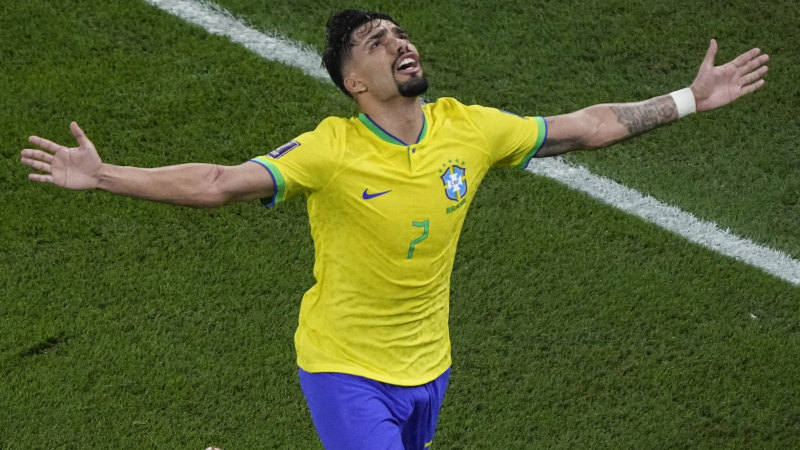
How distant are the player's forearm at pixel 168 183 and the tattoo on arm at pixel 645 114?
1.71 meters

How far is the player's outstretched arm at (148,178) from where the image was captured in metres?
4.46

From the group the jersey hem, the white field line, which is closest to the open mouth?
the jersey hem

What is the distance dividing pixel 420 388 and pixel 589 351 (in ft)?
6.47

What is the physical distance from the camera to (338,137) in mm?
4832

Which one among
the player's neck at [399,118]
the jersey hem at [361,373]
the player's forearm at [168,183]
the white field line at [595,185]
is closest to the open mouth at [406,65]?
the player's neck at [399,118]

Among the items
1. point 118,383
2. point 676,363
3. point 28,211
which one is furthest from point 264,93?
point 676,363

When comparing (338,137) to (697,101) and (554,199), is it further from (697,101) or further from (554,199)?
(554,199)

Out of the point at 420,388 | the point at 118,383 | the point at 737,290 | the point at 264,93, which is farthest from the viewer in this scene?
the point at 264,93

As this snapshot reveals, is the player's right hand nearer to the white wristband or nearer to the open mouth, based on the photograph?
the open mouth

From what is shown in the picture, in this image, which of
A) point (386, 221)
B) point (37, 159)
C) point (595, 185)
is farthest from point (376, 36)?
point (595, 185)

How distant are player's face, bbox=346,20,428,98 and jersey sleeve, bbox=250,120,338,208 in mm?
297

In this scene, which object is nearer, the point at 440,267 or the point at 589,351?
the point at 440,267

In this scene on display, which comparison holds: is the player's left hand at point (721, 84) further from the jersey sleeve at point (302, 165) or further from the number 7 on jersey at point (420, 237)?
the jersey sleeve at point (302, 165)

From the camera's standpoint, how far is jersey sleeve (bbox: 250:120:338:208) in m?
4.70
